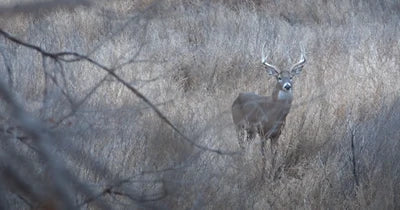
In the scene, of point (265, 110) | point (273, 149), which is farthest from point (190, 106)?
point (265, 110)

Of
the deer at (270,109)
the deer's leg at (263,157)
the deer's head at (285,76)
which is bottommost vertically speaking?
the deer's leg at (263,157)

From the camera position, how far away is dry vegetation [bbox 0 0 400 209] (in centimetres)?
255

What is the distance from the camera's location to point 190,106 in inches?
211

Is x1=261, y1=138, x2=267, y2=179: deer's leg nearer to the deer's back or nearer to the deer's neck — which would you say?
the deer's back

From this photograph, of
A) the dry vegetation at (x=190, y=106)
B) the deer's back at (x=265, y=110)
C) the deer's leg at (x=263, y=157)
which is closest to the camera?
the dry vegetation at (x=190, y=106)

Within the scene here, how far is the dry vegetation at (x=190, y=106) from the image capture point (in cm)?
255

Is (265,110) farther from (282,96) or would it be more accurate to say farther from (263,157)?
(263,157)

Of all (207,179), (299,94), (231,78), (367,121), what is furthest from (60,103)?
(231,78)

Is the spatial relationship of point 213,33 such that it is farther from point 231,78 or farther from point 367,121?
point 367,121

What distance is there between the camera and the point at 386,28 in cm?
1159

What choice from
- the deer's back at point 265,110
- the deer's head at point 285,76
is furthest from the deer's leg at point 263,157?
the deer's head at point 285,76

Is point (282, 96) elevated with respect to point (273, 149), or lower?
elevated

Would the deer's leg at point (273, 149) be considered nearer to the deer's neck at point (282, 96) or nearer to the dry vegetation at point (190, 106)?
the dry vegetation at point (190, 106)

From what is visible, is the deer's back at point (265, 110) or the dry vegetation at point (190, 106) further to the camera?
the deer's back at point (265, 110)
